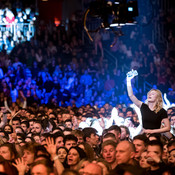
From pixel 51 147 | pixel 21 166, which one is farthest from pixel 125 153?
pixel 51 147

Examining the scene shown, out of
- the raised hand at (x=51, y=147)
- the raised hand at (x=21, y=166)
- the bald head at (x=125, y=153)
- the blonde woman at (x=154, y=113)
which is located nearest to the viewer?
the bald head at (x=125, y=153)

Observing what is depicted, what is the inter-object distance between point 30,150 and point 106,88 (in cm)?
1383

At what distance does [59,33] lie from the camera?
22.8 m

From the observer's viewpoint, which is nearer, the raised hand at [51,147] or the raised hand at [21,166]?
the raised hand at [21,166]

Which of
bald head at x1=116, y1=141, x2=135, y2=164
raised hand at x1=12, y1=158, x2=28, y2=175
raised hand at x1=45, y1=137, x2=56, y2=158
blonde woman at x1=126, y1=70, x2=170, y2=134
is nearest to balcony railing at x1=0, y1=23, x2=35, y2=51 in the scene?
blonde woman at x1=126, y1=70, x2=170, y2=134

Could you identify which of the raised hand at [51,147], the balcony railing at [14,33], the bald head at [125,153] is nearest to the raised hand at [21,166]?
the raised hand at [51,147]

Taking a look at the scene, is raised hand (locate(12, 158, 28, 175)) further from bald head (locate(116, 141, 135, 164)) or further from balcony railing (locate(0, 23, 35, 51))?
balcony railing (locate(0, 23, 35, 51))

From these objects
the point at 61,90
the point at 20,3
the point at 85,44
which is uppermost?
the point at 20,3

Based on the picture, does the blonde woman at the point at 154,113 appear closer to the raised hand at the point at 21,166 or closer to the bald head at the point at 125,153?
the bald head at the point at 125,153

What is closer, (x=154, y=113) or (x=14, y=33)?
(x=154, y=113)

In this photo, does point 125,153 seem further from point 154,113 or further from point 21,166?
point 154,113

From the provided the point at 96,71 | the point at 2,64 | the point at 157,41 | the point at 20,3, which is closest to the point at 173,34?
the point at 157,41

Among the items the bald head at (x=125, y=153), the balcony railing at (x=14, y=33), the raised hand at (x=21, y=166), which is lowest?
the raised hand at (x=21, y=166)

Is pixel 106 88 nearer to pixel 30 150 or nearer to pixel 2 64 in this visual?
pixel 2 64
